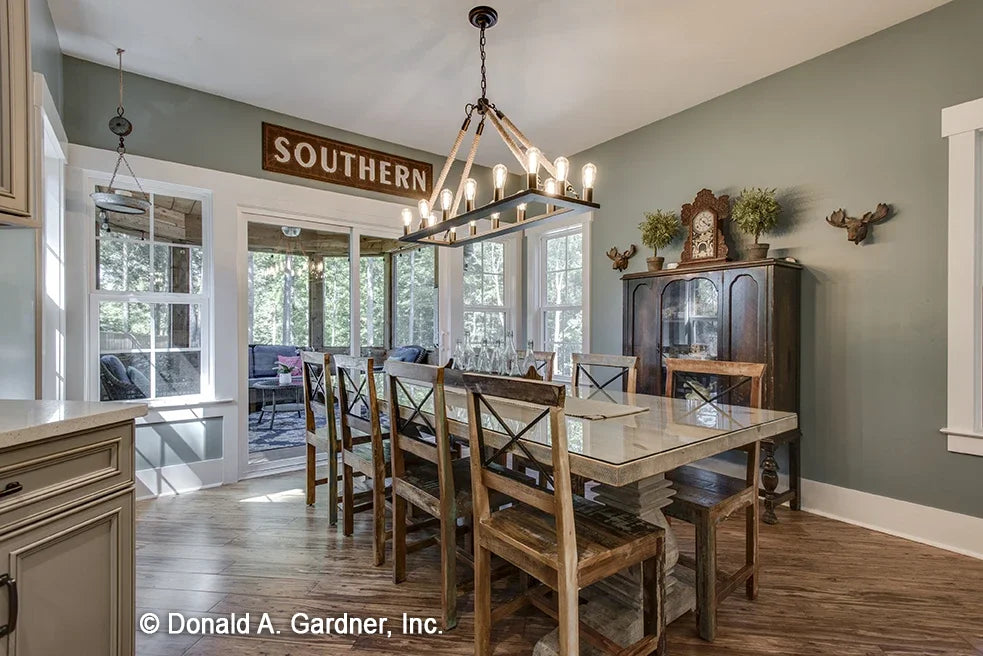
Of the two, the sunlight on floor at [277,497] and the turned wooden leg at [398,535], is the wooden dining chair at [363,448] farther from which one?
the sunlight on floor at [277,497]

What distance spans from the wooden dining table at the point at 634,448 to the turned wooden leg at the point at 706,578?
0.13 m

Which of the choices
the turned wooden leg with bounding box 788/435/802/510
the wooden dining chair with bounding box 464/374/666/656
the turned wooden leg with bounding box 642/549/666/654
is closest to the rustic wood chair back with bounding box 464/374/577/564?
the wooden dining chair with bounding box 464/374/666/656

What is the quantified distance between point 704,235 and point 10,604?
371 centimetres

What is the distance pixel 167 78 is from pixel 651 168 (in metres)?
3.65

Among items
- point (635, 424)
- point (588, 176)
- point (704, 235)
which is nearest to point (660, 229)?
point (704, 235)

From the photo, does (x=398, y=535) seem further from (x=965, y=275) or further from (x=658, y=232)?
(x=965, y=275)

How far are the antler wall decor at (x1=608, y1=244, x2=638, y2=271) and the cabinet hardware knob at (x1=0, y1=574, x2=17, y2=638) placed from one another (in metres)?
3.93

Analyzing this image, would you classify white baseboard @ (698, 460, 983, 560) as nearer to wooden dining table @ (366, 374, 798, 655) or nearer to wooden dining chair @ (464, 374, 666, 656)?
wooden dining table @ (366, 374, 798, 655)

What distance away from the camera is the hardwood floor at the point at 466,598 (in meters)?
1.73

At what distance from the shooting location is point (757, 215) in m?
3.01

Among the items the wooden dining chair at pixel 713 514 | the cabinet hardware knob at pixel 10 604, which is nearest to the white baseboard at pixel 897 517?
the wooden dining chair at pixel 713 514

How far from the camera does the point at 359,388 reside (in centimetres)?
252

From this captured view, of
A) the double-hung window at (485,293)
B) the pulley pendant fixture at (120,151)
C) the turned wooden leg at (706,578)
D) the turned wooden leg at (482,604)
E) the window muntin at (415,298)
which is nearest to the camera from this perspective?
the turned wooden leg at (482,604)

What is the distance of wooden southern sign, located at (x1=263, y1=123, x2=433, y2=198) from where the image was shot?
3.71 metres
